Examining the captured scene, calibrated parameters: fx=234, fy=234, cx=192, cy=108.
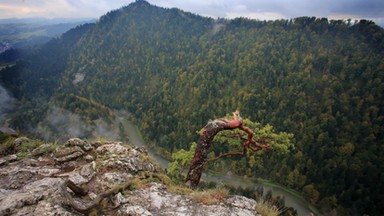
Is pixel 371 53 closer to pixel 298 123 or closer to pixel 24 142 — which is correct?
pixel 298 123

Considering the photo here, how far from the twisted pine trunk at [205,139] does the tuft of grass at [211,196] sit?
6.97ft

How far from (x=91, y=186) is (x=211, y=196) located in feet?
16.0

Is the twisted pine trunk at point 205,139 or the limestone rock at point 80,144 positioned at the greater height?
the twisted pine trunk at point 205,139

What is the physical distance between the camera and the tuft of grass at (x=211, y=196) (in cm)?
923

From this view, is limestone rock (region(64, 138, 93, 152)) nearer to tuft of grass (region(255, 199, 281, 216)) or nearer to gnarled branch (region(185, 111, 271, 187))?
gnarled branch (region(185, 111, 271, 187))

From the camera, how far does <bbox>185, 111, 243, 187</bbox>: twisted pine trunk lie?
1138cm

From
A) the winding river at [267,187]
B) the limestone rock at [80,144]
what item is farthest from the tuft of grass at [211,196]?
the winding river at [267,187]

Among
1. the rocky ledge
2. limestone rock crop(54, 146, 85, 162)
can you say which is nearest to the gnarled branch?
the rocky ledge

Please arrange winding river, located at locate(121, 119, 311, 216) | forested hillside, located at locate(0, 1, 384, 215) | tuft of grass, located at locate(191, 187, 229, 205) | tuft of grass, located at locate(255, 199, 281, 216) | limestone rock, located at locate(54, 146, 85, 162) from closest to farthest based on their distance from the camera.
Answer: tuft of grass, located at locate(255, 199, 281, 216) → tuft of grass, located at locate(191, 187, 229, 205) → limestone rock, located at locate(54, 146, 85, 162) → winding river, located at locate(121, 119, 311, 216) → forested hillside, located at locate(0, 1, 384, 215)

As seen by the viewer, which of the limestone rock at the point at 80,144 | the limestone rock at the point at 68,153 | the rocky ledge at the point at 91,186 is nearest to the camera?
the rocky ledge at the point at 91,186

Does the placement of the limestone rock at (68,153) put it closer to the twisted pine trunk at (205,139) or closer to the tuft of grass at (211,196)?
the twisted pine trunk at (205,139)

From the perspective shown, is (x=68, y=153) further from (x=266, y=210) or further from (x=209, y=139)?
(x=266, y=210)

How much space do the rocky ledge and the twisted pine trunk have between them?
5.15 feet

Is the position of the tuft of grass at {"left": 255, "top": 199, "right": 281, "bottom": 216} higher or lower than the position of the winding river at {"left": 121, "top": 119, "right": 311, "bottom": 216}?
higher
